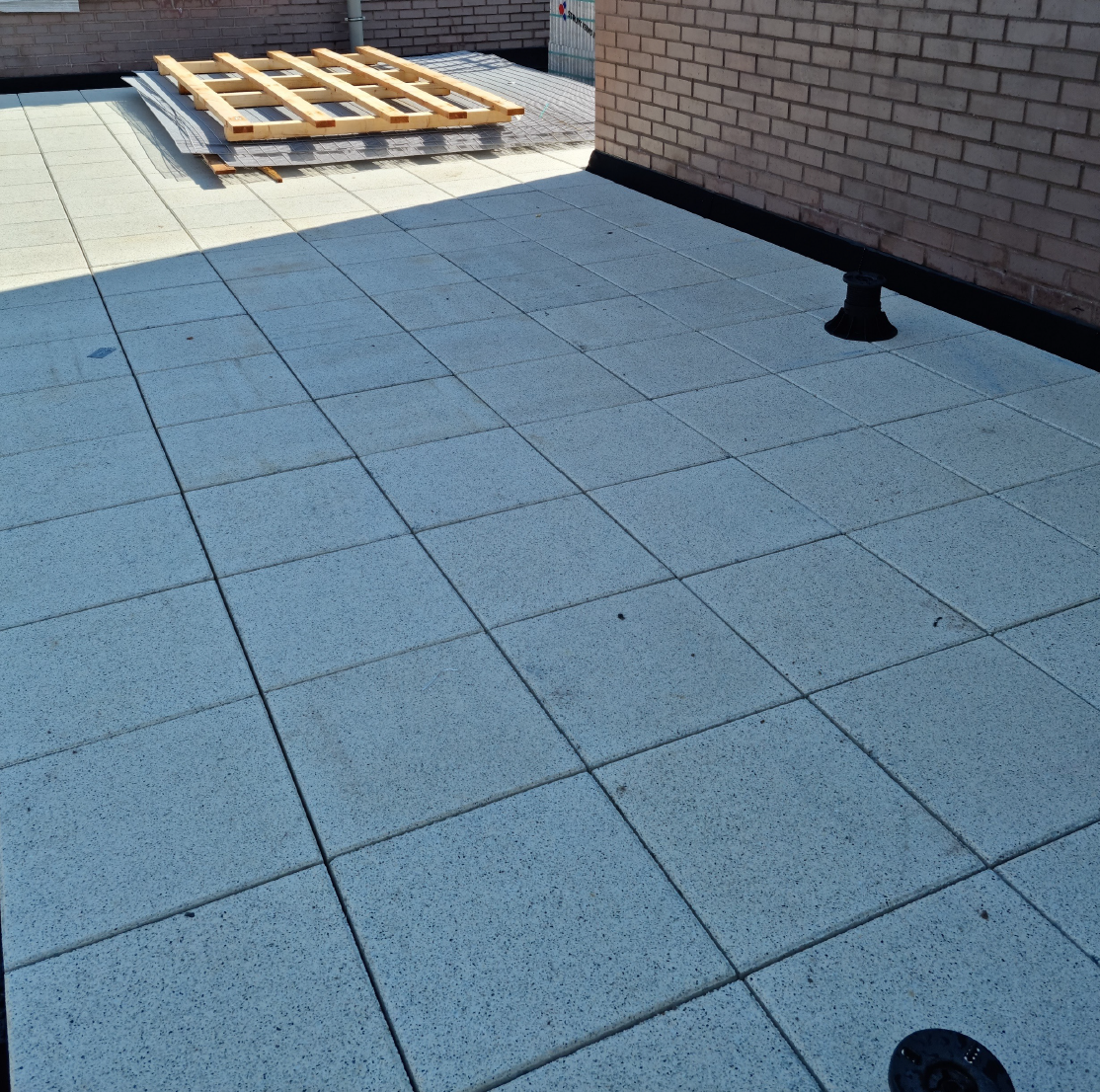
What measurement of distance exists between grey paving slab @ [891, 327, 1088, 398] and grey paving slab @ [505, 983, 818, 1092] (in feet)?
11.3

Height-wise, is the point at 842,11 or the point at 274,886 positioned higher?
the point at 842,11

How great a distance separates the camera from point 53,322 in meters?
5.91

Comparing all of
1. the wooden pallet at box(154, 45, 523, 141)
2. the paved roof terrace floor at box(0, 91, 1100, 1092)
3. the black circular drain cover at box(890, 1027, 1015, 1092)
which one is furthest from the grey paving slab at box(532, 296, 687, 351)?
the wooden pallet at box(154, 45, 523, 141)

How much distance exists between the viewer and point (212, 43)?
13406 mm

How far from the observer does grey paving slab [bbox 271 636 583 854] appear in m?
2.65

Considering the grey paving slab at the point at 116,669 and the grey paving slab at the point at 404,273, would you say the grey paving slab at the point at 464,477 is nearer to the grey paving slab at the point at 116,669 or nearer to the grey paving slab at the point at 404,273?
the grey paving slab at the point at 116,669

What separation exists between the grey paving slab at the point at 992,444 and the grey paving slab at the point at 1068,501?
6 cm

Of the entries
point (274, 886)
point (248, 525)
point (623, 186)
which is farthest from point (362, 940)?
point (623, 186)

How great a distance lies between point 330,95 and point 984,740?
31.5 feet

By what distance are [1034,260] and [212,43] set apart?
11486 millimetres

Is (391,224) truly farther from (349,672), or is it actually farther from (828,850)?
(828,850)

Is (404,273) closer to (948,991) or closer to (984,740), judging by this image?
(984,740)

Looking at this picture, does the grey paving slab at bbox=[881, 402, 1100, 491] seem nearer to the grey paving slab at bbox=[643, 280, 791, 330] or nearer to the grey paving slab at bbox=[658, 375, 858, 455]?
the grey paving slab at bbox=[658, 375, 858, 455]

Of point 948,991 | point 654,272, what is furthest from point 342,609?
point 654,272
